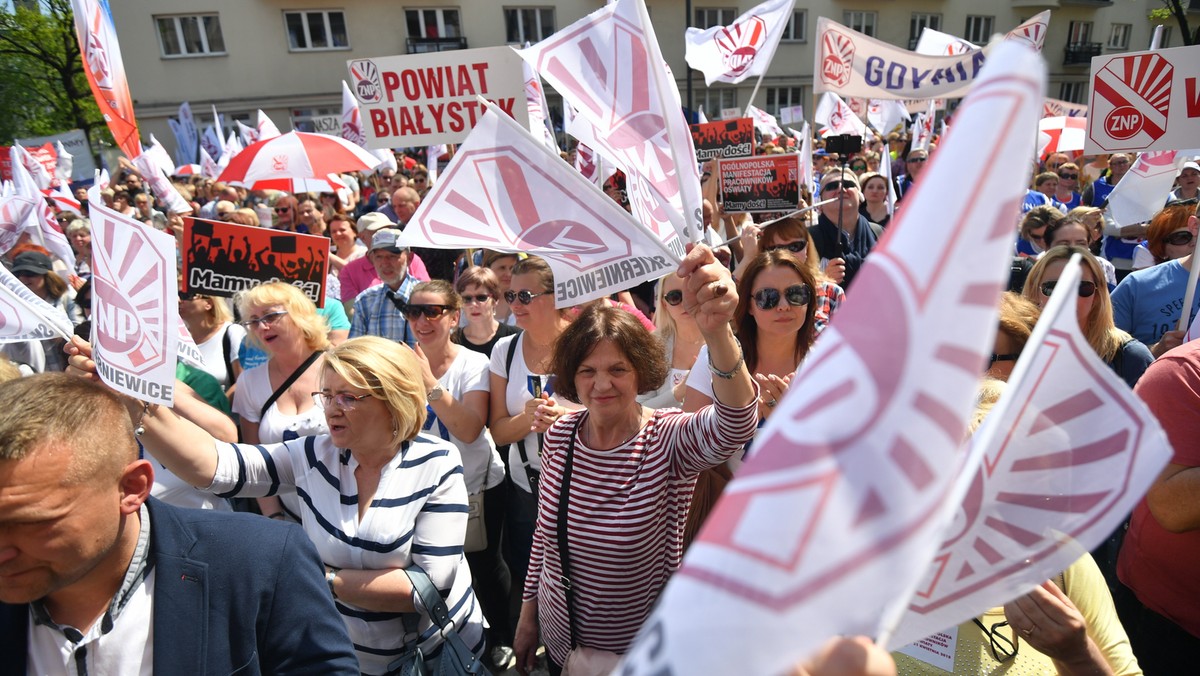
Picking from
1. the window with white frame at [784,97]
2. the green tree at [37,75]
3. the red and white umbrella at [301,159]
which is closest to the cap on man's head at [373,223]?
the red and white umbrella at [301,159]

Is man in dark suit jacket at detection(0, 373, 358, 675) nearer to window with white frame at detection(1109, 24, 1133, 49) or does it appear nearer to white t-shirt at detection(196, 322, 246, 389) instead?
white t-shirt at detection(196, 322, 246, 389)

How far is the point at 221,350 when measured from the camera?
11.9 feet

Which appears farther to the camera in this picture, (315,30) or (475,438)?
(315,30)

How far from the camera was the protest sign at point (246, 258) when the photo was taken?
11.4 ft

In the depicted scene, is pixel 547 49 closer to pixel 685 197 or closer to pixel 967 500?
pixel 685 197

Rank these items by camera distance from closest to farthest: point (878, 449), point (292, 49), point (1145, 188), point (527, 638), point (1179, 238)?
point (878, 449) → point (527, 638) → point (1179, 238) → point (1145, 188) → point (292, 49)

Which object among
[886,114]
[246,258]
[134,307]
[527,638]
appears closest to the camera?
[134,307]

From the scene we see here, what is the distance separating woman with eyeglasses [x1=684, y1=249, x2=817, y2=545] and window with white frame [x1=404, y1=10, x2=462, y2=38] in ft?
90.0

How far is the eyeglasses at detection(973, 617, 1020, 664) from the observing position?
1.52 metres

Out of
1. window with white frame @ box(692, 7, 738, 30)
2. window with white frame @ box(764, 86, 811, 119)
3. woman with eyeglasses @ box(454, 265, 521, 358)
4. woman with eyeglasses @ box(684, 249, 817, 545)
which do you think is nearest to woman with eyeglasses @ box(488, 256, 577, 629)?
woman with eyeglasses @ box(454, 265, 521, 358)

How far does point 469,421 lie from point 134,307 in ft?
4.30

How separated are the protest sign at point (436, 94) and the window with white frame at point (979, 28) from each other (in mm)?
35667

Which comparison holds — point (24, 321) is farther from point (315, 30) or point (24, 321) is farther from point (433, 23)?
point (433, 23)

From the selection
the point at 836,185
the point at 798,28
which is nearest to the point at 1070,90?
the point at 798,28
